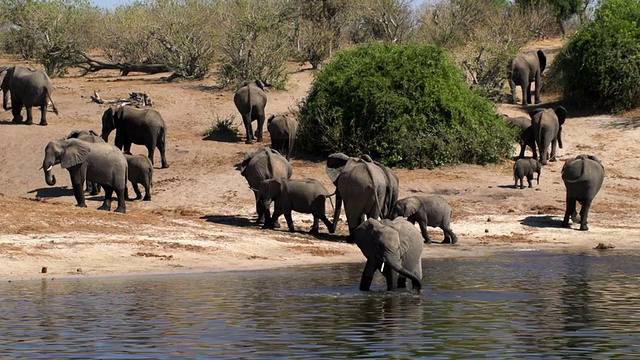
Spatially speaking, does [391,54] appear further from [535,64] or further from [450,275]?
[450,275]

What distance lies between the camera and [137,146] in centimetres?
2725

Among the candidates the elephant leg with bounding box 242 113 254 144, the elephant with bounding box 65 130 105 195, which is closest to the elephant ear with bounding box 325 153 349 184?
the elephant with bounding box 65 130 105 195

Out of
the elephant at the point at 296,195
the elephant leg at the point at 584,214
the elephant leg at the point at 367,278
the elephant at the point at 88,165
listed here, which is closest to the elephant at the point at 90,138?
the elephant at the point at 88,165

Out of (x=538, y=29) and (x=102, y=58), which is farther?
(x=538, y=29)

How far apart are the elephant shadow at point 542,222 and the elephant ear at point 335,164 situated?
3.92 m

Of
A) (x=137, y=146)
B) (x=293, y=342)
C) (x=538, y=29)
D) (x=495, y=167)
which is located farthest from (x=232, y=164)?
(x=538, y=29)

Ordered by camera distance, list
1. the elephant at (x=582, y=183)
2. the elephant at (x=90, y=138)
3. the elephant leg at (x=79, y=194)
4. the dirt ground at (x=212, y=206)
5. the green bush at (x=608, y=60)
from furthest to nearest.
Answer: the green bush at (x=608, y=60) < the elephant at (x=90, y=138) < the elephant at (x=582, y=183) < the elephant leg at (x=79, y=194) < the dirt ground at (x=212, y=206)

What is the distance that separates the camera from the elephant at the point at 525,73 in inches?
1292

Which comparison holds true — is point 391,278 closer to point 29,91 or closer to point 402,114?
point 402,114

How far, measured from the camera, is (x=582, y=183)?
2108 cm

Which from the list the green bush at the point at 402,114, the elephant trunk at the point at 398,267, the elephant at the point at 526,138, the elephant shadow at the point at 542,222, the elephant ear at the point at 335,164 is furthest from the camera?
the elephant at the point at 526,138

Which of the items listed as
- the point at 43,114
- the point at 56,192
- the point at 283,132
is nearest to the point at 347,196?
the point at 56,192

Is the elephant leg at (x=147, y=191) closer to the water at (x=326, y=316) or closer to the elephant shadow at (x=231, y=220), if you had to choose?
the elephant shadow at (x=231, y=220)

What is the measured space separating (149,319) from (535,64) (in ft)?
76.3
